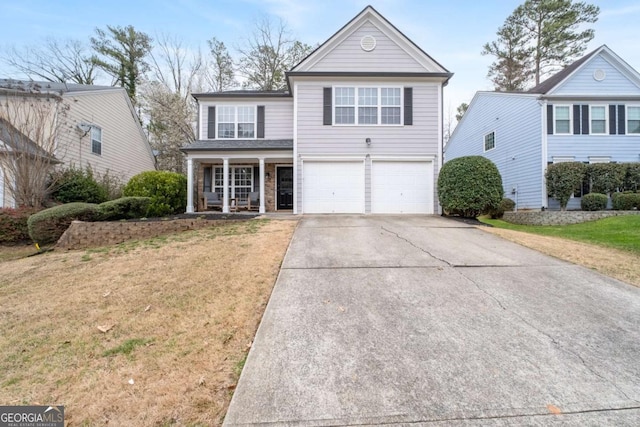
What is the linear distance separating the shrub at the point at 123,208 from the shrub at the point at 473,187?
33.3 feet

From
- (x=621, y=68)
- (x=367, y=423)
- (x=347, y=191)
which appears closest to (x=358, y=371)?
(x=367, y=423)

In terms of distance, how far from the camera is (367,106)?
A: 12.1m

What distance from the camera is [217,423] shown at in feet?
6.77

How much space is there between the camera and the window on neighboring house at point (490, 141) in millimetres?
17705

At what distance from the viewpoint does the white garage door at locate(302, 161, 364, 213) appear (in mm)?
12094

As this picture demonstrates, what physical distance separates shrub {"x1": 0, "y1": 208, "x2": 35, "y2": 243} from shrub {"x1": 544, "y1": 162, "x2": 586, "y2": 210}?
62.5 ft

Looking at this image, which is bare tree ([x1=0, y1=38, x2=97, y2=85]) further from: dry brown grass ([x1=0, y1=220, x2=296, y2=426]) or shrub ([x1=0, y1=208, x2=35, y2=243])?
dry brown grass ([x1=0, y1=220, x2=296, y2=426])

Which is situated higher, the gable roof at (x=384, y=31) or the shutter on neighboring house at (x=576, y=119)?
the gable roof at (x=384, y=31)

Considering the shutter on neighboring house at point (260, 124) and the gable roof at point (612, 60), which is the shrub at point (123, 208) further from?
the gable roof at point (612, 60)

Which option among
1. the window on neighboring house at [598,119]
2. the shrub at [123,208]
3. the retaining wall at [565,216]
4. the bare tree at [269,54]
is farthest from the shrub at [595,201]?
the bare tree at [269,54]

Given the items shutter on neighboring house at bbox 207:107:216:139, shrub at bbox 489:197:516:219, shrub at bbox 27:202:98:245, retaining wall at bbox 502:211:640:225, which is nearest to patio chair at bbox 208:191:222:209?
shutter on neighboring house at bbox 207:107:216:139

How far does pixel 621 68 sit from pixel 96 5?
24.3 metres

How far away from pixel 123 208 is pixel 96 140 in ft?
25.5

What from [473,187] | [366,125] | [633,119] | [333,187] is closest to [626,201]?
[633,119]
